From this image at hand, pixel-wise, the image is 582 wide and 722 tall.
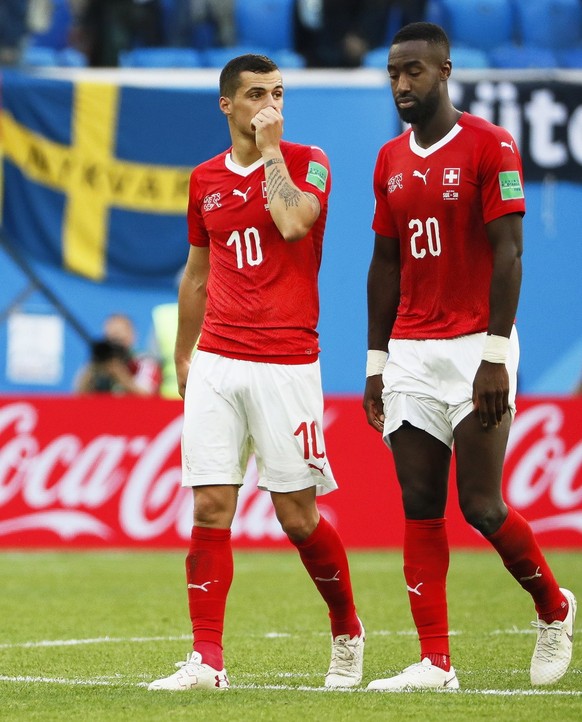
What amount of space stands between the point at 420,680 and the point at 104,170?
39.5ft

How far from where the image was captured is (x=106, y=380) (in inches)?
540

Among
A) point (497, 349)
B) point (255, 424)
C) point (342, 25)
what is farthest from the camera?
point (342, 25)

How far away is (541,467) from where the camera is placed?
12.2 metres

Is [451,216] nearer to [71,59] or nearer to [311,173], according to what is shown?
[311,173]

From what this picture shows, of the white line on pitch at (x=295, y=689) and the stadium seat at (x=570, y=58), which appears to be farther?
the stadium seat at (x=570, y=58)

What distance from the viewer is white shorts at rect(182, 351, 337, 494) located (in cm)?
568

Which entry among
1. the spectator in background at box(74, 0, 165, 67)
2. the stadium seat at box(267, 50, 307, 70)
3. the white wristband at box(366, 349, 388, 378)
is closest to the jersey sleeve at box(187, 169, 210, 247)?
the white wristband at box(366, 349, 388, 378)

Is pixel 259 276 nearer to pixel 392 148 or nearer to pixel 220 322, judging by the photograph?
pixel 220 322

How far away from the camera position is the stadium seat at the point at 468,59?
17062 millimetres

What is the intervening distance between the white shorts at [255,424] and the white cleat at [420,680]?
Result: 78 cm

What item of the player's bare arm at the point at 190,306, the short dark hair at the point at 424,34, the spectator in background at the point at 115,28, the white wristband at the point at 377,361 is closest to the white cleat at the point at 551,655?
the white wristband at the point at 377,361

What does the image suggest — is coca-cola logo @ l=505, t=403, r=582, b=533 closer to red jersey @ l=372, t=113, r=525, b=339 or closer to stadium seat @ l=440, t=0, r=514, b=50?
red jersey @ l=372, t=113, r=525, b=339

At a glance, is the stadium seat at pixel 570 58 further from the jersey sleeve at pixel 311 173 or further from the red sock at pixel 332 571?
the red sock at pixel 332 571

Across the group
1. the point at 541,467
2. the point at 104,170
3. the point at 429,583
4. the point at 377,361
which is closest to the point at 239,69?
the point at 377,361
